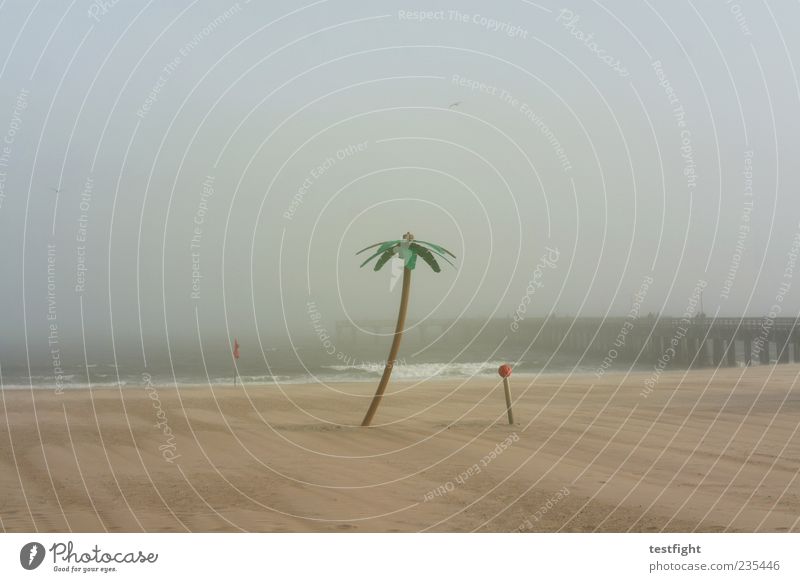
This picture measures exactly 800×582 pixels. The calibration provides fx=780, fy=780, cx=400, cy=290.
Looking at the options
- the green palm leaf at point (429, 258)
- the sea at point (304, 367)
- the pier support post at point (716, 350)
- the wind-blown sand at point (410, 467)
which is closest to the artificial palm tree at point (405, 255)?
the green palm leaf at point (429, 258)

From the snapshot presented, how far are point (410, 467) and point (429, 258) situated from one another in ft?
14.8

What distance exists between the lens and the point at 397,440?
15164 millimetres

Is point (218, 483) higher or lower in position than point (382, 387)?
lower

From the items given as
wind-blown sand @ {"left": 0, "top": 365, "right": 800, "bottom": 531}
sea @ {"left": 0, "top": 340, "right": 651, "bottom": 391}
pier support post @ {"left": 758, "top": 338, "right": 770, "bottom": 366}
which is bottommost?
wind-blown sand @ {"left": 0, "top": 365, "right": 800, "bottom": 531}

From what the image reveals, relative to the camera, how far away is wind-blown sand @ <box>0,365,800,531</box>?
977cm

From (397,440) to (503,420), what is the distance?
11.1 ft

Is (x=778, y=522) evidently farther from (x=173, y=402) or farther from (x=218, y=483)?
(x=173, y=402)

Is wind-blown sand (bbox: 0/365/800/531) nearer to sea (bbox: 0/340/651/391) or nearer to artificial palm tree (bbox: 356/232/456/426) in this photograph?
artificial palm tree (bbox: 356/232/456/426)

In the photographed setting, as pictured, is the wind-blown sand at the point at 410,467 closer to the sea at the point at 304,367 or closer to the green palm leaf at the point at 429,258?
the green palm leaf at the point at 429,258

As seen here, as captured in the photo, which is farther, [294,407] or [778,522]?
[294,407]

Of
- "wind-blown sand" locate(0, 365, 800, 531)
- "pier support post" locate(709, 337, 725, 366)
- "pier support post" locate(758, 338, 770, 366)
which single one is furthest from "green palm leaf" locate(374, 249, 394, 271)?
"pier support post" locate(758, 338, 770, 366)

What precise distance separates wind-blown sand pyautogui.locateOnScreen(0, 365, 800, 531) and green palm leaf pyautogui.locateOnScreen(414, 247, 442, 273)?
3354 mm
